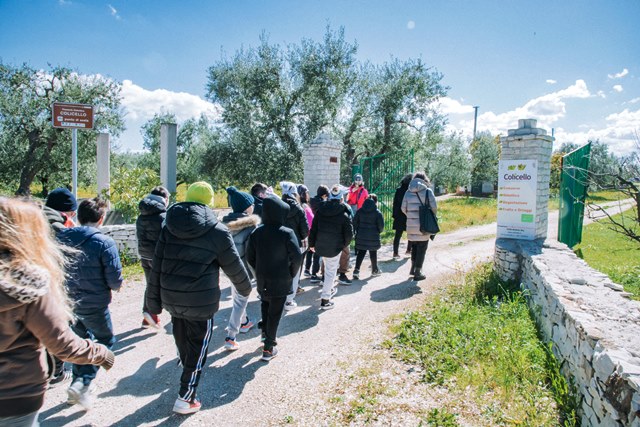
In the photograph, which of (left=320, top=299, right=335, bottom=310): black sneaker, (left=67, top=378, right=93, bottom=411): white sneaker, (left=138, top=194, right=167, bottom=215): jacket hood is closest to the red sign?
(left=138, top=194, right=167, bottom=215): jacket hood

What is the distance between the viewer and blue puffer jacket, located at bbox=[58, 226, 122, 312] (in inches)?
132

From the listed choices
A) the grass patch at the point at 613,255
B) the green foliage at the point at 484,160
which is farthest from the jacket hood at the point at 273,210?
the green foliage at the point at 484,160

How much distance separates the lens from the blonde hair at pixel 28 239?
1.70 meters

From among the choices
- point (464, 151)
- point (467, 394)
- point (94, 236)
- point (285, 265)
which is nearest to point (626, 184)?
point (467, 394)

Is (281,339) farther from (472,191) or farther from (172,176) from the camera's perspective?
(472,191)

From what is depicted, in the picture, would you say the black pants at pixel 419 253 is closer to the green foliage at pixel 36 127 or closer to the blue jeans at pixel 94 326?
the blue jeans at pixel 94 326

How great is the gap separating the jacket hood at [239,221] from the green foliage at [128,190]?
197 inches

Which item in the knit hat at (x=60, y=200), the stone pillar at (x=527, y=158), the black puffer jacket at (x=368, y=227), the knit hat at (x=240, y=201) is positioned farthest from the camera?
the black puffer jacket at (x=368, y=227)

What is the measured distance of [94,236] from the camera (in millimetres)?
3395

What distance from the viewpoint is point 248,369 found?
394 centimetres

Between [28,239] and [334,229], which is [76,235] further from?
[334,229]

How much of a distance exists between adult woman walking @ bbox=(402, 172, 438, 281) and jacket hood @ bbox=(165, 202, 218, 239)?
4.25 metres

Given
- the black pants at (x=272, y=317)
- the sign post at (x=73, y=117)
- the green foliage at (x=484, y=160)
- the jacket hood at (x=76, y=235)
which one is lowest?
the black pants at (x=272, y=317)

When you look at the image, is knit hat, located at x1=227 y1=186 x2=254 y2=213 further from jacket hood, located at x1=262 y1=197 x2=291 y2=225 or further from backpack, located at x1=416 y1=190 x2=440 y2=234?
backpack, located at x1=416 y1=190 x2=440 y2=234
